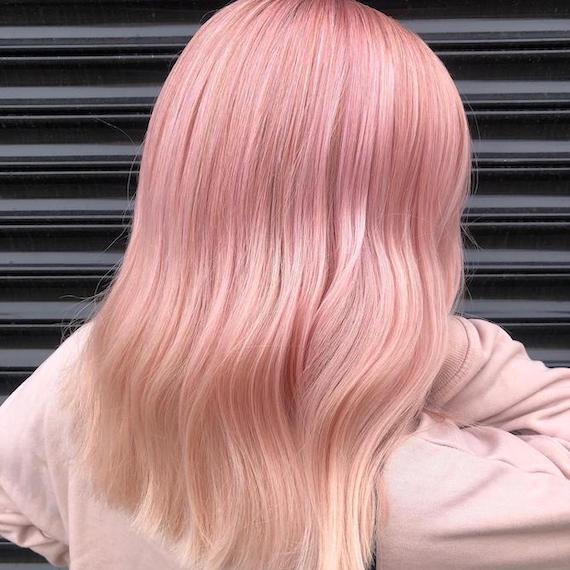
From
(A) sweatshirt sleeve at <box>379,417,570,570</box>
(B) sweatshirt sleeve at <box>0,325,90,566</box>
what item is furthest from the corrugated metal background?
(A) sweatshirt sleeve at <box>379,417,570,570</box>

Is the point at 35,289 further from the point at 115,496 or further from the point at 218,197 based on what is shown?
the point at 218,197

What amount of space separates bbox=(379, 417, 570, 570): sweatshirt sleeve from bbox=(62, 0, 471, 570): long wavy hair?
0.04m

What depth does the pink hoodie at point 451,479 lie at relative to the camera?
36.7 inches

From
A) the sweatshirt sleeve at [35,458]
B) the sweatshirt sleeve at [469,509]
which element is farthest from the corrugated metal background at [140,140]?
the sweatshirt sleeve at [469,509]

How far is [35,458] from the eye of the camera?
121cm

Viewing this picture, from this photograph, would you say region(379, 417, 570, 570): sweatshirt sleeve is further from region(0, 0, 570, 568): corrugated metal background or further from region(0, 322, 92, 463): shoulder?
region(0, 0, 570, 568): corrugated metal background

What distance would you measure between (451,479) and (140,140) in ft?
4.91

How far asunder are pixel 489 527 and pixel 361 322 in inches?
12.7

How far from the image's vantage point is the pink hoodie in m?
0.93

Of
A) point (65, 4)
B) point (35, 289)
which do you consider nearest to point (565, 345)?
point (35, 289)

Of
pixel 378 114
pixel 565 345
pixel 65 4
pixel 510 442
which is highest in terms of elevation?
pixel 65 4

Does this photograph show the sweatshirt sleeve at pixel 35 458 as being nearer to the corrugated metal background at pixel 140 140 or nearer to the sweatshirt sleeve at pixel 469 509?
the sweatshirt sleeve at pixel 469 509

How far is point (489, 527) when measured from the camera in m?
0.93

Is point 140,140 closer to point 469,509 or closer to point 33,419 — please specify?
point 33,419
